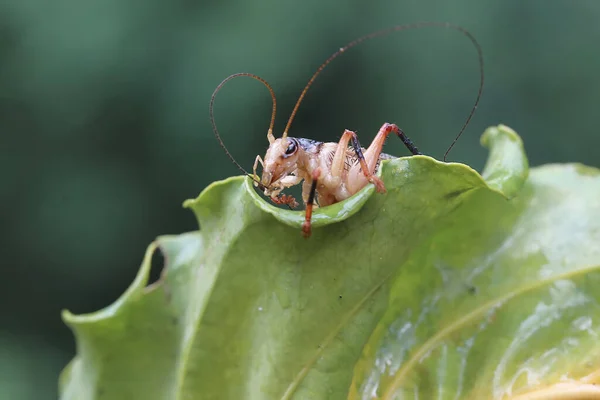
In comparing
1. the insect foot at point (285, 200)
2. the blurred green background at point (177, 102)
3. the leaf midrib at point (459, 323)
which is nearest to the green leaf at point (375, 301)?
the leaf midrib at point (459, 323)

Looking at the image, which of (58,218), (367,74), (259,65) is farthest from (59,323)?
(367,74)

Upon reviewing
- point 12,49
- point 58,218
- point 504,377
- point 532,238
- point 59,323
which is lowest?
point 59,323

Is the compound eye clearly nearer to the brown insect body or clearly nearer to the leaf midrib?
the brown insect body

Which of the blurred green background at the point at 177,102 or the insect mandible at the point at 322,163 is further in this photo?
the blurred green background at the point at 177,102

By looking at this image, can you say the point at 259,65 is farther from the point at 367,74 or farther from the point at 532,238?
the point at 532,238

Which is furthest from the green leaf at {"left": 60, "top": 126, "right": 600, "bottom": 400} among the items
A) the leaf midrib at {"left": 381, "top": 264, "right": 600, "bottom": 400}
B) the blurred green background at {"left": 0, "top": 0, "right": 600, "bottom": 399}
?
the blurred green background at {"left": 0, "top": 0, "right": 600, "bottom": 399}

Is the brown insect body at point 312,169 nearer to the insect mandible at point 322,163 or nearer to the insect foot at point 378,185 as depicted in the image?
the insect mandible at point 322,163

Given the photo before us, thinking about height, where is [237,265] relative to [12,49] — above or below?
below

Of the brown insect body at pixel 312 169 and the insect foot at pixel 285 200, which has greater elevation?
the brown insect body at pixel 312 169

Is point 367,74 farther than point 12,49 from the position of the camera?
Yes
